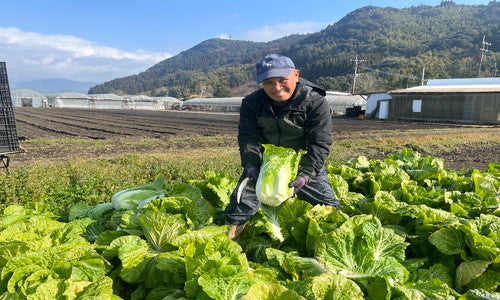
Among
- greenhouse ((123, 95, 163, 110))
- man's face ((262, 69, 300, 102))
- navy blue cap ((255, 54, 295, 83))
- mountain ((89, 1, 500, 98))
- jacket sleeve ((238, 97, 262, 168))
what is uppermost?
mountain ((89, 1, 500, 98))

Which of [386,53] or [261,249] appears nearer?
[261,249]

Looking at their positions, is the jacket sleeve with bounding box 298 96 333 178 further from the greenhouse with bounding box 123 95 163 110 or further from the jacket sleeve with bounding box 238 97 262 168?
the greenhouse with bounding box 123 95 163 110

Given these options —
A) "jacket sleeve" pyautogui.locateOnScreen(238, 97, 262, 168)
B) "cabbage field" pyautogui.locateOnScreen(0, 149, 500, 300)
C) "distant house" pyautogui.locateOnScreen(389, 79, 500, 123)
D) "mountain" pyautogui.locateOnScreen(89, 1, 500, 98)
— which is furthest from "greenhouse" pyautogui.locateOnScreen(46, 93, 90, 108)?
"cabbage field" pyautogui.locateOnScreen(0, 149, 500, 300)

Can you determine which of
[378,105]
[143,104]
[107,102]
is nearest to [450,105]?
[378,105]

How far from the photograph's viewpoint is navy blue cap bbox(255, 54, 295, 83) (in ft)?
9.77

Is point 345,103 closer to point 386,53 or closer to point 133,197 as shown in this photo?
point 133,197

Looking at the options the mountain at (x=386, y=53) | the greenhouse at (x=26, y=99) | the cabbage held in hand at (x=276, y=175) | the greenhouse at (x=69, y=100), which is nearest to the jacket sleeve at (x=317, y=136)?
the cabbage held in hand at (x=276, y=175)

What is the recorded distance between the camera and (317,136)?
130 inches

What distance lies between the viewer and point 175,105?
8162cm

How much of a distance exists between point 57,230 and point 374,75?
80.0m

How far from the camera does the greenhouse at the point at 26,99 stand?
248ft

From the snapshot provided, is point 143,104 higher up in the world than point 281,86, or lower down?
lower down

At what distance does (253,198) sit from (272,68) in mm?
1253

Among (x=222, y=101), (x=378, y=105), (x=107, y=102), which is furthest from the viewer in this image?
(x=107, y=102)
